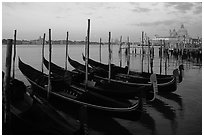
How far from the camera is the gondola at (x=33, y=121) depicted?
13.5ft

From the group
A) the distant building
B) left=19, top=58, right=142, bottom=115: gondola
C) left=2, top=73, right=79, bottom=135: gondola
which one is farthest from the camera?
the distant building

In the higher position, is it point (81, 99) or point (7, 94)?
point (7, 94)

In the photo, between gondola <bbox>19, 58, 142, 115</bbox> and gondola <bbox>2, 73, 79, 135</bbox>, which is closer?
gondola <bbox>2, 73, 79, 135</bbox>

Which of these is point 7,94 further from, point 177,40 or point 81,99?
point 177,40

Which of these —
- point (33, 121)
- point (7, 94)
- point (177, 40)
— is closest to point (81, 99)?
point (33, 121)

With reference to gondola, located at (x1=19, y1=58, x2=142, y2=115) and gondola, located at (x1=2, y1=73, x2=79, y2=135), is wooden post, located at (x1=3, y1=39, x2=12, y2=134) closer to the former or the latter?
gondola, located at (x1=2, y1=73, x2=79, y2=135)

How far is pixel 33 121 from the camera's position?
4.40 meters

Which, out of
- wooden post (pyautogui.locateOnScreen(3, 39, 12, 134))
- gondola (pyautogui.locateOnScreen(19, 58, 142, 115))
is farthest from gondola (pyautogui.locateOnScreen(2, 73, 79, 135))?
gondola (pyautogui.locateOnScreen(19, 58, 142, 115))

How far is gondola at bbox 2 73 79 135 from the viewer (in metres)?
4.12

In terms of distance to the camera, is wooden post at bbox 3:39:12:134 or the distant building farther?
the distant building

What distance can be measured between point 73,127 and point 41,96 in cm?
318

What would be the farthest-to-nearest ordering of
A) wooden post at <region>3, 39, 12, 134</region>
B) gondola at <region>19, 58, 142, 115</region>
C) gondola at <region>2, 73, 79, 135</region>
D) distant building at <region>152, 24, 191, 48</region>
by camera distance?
1. distant building at <region>152, 24, 191, 48</region>
2. gondola at <region>19, 58, 142, 115</region>
3. wooden post at <region>3, 39, 12, 134</region>
4. gondola at <region>2, 73, 79, 135</region>

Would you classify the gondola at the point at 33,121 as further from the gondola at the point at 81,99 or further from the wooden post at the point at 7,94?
the gondola at the point at 81,99

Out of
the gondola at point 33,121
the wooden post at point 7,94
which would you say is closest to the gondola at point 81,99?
the gondola at point 33,121
